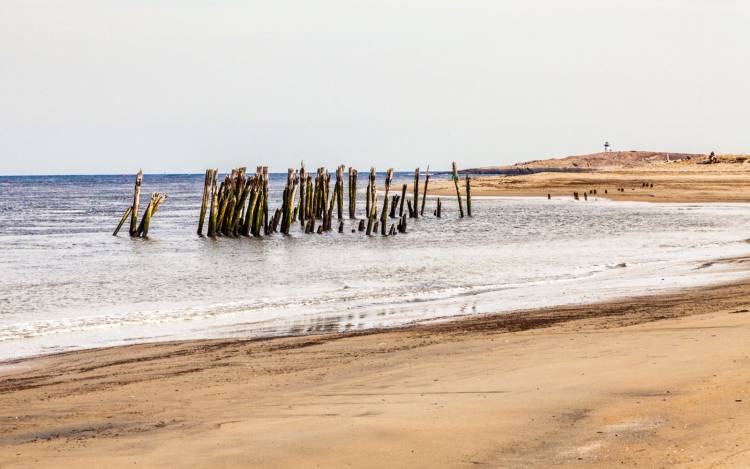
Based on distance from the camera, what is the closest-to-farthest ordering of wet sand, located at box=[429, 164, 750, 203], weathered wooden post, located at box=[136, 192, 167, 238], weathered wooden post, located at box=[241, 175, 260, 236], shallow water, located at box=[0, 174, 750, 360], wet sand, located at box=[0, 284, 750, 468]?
wet sand, located at box=[0, 284, 750, 468] < shallow water, located at box=[0, 174, 750, 360] < weathered wooden post, located at box=[136, 192, 167, 238] < weathered wooden post, located at box=[241, 175, 260, 236] < wet sand, located at box=[429, 164, 750, 203]

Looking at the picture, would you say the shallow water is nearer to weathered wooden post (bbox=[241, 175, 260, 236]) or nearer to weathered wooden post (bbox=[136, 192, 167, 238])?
weathered wooden post (bbox=[136, 192, 167, 238])

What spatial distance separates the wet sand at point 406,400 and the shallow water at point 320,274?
2.51 metres

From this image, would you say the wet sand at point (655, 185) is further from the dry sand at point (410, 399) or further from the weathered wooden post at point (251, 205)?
the dry sand at point (410, 399)

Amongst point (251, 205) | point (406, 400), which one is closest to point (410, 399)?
point (406, 400)

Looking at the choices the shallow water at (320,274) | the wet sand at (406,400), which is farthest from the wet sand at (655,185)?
the wet sand at (406,400)

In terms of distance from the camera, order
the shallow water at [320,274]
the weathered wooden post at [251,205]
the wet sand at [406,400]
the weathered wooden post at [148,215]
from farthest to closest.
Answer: the weathered wooden post at [251,205]
the weathered wooden post at [148,215]
the shallow water at [320,274]
the wet sand at [406,400]

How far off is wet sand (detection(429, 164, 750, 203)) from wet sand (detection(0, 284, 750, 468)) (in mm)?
41999

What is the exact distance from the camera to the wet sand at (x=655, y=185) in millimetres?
52062

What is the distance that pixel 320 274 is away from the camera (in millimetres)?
19109

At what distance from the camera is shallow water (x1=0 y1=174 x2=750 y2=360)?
12.5 m

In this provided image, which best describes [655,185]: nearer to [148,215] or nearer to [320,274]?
[148,215]

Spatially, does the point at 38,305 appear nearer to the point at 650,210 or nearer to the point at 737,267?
the point at 737,267

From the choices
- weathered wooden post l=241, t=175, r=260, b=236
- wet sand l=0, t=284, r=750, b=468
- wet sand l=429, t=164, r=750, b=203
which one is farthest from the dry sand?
wet sand l=429, t=164, r=750, b=203

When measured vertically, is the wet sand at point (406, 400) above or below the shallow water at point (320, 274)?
above
